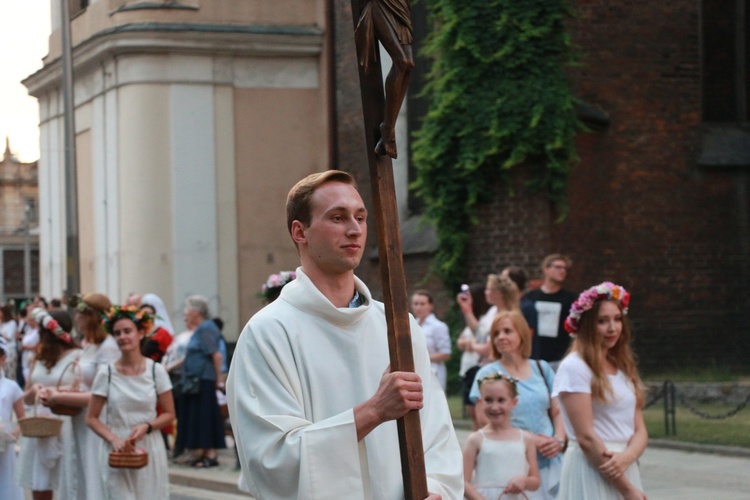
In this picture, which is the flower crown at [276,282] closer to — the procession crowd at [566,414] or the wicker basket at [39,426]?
the wicker basket at [39,426]

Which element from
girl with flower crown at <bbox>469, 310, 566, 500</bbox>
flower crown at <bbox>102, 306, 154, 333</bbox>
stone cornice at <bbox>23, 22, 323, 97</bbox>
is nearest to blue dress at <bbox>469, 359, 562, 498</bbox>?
girl with flower crown at <bbox>469, 310, 566, 500</bbox>

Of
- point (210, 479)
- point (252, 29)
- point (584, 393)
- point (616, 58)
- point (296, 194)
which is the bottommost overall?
point (210, 479)

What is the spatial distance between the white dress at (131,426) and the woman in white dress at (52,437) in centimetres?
86

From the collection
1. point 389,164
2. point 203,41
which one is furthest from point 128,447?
point 203,41

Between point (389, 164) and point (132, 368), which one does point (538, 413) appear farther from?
point (389, 164)

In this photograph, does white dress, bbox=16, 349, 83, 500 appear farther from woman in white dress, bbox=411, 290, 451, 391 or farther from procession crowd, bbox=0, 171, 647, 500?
woman in white dress, bbox=411, 290, 451, 391

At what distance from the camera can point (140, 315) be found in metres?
10.0

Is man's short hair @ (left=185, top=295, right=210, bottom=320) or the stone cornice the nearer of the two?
man's short hair @ (left=185, top=295, right=210, bottom=320)

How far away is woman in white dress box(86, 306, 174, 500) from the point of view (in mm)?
9547

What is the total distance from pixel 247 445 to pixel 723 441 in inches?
427

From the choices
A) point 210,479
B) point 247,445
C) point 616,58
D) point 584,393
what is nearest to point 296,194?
point 247,445

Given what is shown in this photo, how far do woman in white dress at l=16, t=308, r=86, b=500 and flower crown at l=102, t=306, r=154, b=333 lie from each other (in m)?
0.83

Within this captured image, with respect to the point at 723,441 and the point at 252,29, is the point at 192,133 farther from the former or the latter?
the point at 723,441

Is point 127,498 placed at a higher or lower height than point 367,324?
lower
